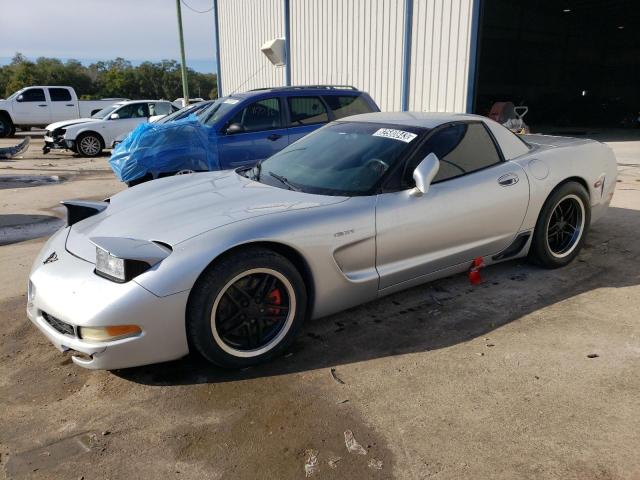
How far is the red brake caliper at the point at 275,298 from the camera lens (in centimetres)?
304

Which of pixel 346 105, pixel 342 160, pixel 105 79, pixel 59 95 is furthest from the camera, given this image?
pixel 105 79

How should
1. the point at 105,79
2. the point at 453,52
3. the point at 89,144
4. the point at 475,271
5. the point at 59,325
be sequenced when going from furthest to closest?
the point at 105,79, the point at 89,144, the point at 453,52, the point at 475,271, the point at 59,325

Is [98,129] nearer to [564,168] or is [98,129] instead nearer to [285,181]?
[285,181]

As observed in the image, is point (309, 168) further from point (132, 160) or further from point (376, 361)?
point (132, 160)

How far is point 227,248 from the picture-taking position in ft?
9.23

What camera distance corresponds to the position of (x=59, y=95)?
65.4 ft

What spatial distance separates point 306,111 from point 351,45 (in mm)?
5978

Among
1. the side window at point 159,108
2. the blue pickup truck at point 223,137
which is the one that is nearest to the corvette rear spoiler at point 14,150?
the side window at point 159,108

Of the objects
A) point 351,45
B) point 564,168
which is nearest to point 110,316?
point 564,168

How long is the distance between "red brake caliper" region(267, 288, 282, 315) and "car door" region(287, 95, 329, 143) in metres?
4.59

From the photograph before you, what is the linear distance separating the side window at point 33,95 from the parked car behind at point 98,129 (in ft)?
22.2

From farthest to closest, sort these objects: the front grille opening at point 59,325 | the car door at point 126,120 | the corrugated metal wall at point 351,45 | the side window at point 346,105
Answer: the car door at point 126,120 < the corrugated metal wall at point 351,45 < the side window at point 346,105 < the front grille opening at point 59,325

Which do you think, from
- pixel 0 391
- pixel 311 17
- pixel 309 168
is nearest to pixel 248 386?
pixel 0 391

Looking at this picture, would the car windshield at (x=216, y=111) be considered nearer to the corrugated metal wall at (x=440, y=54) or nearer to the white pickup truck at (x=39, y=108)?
the corrugated metal wall at (x=440, y=54)
